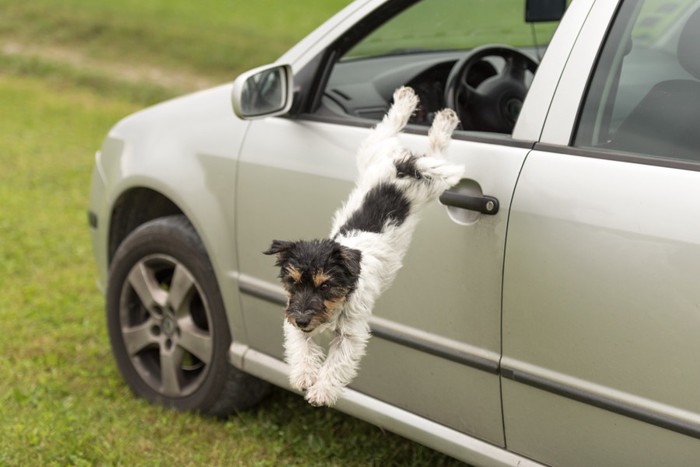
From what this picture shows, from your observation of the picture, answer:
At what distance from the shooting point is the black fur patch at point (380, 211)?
269 cm

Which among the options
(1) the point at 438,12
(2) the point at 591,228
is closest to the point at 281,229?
(1) the point at 438,12

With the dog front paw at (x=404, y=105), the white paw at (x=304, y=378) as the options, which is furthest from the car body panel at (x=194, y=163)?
the white paw at (x=304, y=378)

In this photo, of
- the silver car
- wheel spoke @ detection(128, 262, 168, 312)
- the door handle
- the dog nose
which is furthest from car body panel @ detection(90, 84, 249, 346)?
the dog nose

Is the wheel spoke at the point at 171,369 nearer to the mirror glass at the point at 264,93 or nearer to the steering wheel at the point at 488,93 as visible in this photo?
the mirror glass at the point at 264,93

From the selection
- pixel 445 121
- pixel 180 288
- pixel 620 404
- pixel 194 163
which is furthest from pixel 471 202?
pixel 180 288

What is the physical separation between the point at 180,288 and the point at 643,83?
209 centimetres

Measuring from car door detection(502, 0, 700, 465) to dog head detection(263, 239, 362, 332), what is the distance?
0.60 meters

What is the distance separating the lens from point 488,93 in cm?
370

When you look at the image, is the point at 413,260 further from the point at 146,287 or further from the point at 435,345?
the point at 146,287

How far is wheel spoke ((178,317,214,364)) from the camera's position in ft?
13.2

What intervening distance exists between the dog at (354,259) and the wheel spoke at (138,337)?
166 cm

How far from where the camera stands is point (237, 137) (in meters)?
3.78

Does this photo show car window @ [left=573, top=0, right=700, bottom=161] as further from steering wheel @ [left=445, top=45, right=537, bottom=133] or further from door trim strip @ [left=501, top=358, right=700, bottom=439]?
steering wheel @ [left=445, top=45, right=537, bottom=133]

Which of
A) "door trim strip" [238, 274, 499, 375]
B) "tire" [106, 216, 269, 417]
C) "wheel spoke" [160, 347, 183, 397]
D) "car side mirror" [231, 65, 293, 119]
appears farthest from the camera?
"wheel spoke" [160, 347, 183, 397]
